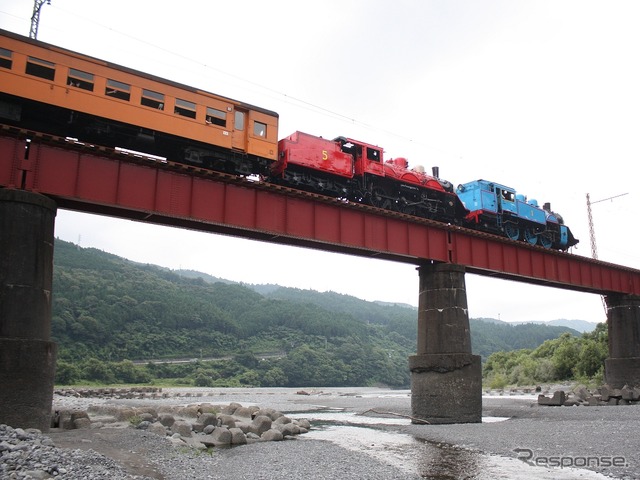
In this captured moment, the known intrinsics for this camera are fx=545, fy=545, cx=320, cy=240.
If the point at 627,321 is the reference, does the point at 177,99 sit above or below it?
above

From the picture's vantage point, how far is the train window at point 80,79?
61.6 feet

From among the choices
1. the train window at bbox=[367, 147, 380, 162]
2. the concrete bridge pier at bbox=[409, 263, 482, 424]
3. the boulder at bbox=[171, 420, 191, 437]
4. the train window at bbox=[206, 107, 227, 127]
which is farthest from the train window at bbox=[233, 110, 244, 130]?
the boulder at bbox=[171, 420, 191, 437]

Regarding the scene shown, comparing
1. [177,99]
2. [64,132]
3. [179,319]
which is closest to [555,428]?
[177,99]

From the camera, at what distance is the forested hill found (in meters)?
101

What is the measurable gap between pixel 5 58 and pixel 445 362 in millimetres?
20047

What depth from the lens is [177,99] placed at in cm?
2106

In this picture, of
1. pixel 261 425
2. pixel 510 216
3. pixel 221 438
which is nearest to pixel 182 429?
pixel 221 438

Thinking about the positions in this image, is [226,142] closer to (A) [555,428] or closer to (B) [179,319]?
(A) [555,428]

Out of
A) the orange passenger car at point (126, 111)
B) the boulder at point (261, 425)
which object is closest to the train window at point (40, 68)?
the orange passenger car at point (126, 111)

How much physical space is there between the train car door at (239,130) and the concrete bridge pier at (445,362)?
1089 centimetres

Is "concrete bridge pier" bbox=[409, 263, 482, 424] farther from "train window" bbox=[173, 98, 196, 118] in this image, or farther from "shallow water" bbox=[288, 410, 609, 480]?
"train window" bbox=[173, 98, 196, 118]

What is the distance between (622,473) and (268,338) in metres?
132

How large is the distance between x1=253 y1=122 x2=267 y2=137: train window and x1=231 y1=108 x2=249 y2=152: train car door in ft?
1.29

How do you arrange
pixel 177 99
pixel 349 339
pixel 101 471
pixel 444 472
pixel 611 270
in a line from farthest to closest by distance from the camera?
pixel 349 339 → pixel 611 270 → pixel 177 99 → pixel 444 472 → pixel 101 471
